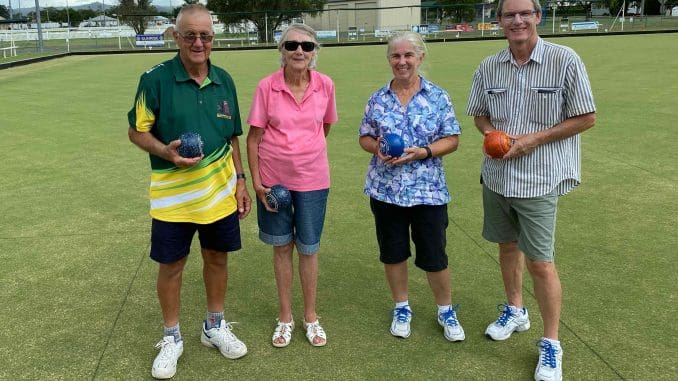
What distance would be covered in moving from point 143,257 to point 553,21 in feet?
137

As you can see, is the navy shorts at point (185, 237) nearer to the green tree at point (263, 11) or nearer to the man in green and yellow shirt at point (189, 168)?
the man in green and yellow shirt at point (189, 168)

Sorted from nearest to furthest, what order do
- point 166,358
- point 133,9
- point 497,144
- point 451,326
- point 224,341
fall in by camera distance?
point 497,144 < point 166,358 < point 224,341 < point 451,326 < point 133,9

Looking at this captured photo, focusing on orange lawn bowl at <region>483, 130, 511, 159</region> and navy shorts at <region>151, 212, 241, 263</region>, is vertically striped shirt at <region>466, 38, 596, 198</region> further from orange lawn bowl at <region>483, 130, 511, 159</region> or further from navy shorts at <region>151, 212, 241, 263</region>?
navy shorts at <region>151, 212, 241, 263</region>

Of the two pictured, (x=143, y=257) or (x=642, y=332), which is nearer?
(x=642, y=332)

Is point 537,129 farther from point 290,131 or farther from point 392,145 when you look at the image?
point 290,131

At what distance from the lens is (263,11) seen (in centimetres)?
4459

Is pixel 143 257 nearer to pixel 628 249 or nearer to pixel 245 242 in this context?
pixel 245 242

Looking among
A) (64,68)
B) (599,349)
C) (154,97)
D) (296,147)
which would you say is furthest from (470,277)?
(64,68)

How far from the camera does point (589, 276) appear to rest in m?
4.00

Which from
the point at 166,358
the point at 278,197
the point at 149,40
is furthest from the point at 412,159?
the point at 149,40

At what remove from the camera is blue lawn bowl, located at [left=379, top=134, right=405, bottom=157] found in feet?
9.57

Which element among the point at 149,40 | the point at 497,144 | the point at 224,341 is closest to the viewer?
the point at 497,144

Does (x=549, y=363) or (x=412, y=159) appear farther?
(x=412, y=159)

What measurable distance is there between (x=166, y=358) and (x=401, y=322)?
1295 mm
